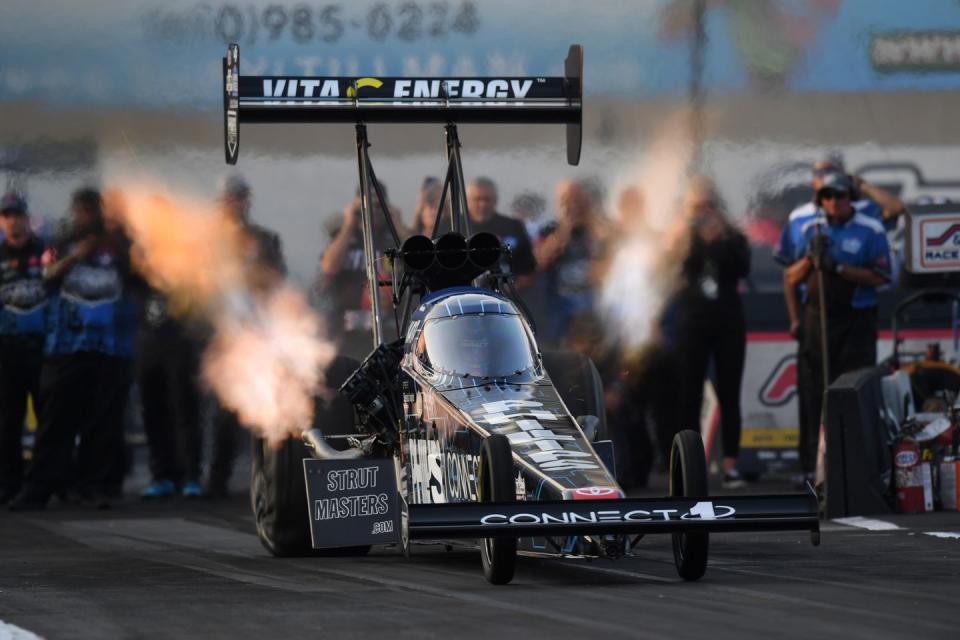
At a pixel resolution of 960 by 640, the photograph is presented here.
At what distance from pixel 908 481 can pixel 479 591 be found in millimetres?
5678

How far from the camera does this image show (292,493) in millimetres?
11578

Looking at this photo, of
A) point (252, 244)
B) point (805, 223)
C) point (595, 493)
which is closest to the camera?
point (595, 493)

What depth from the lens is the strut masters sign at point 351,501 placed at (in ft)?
35.0

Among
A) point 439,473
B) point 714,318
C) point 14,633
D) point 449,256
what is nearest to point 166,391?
point 714,318

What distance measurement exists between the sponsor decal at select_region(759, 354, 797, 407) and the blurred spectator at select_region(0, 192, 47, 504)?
6.50m

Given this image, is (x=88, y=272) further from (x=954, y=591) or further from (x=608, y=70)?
(x=954, y=591)

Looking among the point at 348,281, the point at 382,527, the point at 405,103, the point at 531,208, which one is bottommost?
the point at 382,527

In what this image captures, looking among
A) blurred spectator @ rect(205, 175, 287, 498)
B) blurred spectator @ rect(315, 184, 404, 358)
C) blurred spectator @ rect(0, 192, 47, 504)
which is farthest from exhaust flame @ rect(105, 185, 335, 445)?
blurred spectator @ rect(0, 192, 47, 504)

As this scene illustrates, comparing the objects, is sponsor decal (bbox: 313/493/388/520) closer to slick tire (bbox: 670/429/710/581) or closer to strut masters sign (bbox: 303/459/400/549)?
strut masters sign (bbox: 303/459/400/549)

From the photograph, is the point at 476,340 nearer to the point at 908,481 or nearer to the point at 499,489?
the point at 499,489

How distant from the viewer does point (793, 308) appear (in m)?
16.6

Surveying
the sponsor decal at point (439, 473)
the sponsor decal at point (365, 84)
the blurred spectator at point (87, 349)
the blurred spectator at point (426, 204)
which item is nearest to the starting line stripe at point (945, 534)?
the sponsor decal at point (439, 473)

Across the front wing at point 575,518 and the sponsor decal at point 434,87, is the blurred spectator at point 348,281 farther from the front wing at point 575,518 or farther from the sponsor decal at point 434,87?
the front wing at point 575,518

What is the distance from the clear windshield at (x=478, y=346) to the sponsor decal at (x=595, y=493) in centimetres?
146
